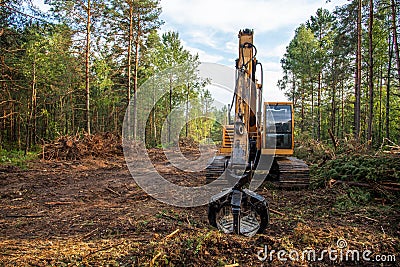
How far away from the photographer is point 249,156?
7117 mm

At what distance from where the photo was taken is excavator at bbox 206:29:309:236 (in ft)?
14.2

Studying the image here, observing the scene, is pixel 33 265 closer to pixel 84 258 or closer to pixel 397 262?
pixel 84 258

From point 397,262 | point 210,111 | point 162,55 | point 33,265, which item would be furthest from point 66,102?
point 397,262

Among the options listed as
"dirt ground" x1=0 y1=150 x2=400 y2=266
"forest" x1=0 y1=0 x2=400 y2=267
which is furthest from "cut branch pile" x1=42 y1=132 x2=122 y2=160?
"dirt ground" x1=0 y1=150 x2=400 y2=266

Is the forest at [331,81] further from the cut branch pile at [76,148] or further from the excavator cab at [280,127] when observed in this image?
the cut branch pile at [76,148]

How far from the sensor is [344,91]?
31.8m

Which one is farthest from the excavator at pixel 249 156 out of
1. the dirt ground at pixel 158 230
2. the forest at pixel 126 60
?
the forest at pixel 126 60

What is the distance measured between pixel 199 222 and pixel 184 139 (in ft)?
75.9

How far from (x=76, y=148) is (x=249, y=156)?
1078cm

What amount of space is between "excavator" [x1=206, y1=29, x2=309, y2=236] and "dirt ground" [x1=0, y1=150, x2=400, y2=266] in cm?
33

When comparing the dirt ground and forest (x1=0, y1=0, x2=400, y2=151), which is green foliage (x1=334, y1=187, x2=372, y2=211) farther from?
forest (x1=0, y1=0, x2=400, y2=151)

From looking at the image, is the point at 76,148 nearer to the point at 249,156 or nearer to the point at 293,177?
the point at 249,156

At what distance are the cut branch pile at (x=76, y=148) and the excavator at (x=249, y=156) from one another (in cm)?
884

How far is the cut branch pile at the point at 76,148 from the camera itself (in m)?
14.6
